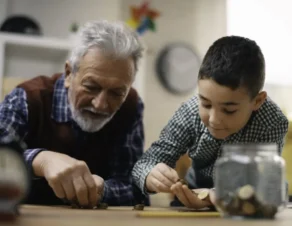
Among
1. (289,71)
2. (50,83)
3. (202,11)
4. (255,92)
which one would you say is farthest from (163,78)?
(255,92)

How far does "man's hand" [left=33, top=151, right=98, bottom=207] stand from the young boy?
0.18 metres

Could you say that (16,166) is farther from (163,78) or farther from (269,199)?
(163,78)

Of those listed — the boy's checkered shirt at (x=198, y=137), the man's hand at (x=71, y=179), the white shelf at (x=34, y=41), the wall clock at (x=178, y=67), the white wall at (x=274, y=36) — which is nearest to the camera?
the man's hand at (x=71, y=179)

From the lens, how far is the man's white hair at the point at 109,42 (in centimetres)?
161

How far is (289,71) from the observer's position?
4.26m

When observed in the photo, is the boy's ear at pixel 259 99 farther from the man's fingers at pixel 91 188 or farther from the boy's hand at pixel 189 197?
the man's fingers at pixel 91 188

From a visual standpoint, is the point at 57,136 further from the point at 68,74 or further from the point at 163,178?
the point at 163,178

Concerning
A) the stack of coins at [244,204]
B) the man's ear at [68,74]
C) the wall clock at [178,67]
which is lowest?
the wall clock at [178,67]

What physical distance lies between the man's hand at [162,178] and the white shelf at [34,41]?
8.05 ft

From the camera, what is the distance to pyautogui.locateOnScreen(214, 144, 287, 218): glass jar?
2.74 feet

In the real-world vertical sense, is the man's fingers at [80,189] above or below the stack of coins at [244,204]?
below

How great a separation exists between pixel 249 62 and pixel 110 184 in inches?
23.9

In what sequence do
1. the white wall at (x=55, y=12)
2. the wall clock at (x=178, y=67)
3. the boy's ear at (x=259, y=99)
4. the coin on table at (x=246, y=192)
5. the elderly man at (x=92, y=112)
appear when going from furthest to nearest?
1. the wall clock at (x=178, y=67)
2. the white wall at (x=55, y=12)
3. the elderly man at (x=92, y=112)
4. the boy's ear at (x=259, y=99)
5. the coin on table at (x=246, y=192)

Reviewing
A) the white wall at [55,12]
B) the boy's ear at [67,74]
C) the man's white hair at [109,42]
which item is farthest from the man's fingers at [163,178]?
the white wall at [55,12]
